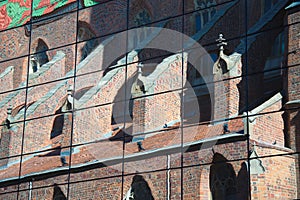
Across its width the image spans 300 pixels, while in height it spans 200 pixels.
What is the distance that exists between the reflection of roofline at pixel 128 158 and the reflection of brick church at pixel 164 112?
3 cm

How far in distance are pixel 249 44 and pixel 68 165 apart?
5.15 meters

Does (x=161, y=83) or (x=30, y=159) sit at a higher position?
(x=161, y=83)

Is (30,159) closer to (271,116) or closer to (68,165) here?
(68,165)

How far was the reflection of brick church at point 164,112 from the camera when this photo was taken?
17922 mm

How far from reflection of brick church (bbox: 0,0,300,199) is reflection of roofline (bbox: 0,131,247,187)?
0.09 feet

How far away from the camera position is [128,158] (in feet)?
63.9

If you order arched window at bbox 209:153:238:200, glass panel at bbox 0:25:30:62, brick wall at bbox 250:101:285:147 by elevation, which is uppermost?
glass panel at bbox 0:25:30:62

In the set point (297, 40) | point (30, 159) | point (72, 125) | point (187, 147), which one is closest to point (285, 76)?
point (297, 40)

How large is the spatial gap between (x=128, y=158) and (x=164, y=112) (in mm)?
1671

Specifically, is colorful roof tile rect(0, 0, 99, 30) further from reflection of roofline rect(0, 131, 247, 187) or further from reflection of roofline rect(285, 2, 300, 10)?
reflection of roofline rect(285, 2, 300, 10)

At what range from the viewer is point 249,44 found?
2005 cm

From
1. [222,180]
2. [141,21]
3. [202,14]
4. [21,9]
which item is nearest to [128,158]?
[222,180]

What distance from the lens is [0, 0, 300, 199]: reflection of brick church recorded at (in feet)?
58.8

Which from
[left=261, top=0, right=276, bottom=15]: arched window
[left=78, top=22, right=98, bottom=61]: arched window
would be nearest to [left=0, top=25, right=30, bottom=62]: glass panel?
[left=78, top=22, right=98, bottom=61]: arched window
